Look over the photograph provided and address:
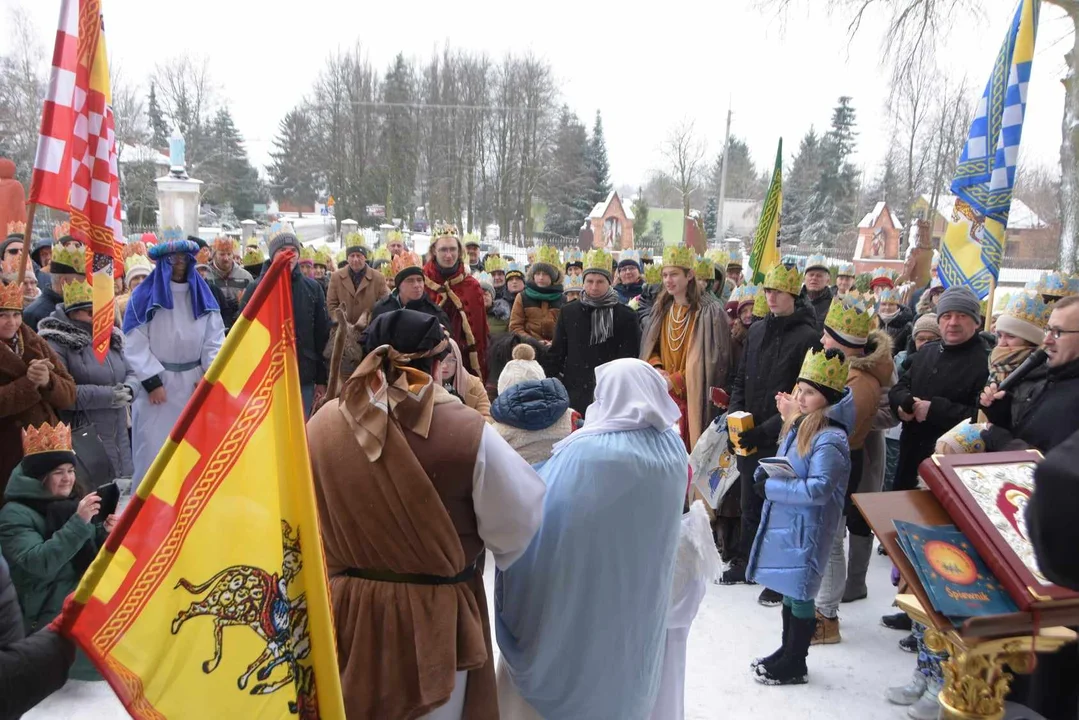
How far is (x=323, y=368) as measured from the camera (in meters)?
7.23

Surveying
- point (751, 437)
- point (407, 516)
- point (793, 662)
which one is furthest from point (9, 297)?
point (793, 662)

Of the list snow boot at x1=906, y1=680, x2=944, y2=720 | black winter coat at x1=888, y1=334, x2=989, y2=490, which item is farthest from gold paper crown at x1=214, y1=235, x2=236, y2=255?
snow boot at x1=906, y1=680, x2=944, y2=720

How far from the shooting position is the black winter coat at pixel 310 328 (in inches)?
278

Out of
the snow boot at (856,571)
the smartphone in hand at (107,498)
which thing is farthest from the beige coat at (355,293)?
the snow boot at (856,571)

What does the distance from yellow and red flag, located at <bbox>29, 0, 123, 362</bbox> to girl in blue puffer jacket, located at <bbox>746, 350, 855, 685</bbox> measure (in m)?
4.47

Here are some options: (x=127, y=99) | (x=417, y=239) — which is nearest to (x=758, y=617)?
(x=417, y=239)

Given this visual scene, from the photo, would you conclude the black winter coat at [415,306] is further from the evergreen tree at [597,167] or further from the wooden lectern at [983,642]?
the evergreen tree at [597,167]

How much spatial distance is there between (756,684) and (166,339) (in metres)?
4.54

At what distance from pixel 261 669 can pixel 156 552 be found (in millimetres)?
352

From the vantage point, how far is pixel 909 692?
12.5 ft

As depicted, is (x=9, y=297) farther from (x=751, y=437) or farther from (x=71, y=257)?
→ (x=751, y=437)

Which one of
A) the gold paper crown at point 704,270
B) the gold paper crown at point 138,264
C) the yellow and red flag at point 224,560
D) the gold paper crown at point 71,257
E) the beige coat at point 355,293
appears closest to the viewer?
the yellow and red flag at point 224,560

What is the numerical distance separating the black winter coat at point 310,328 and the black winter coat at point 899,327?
5.79m

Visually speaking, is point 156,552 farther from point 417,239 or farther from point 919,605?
point 417,239
